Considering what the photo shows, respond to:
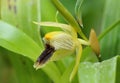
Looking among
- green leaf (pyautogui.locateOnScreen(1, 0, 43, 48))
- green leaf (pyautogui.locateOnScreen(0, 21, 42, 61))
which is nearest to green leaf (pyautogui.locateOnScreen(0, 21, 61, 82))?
green leaf (pyautogui.locateOnScreen(0, 21, 42, 61))

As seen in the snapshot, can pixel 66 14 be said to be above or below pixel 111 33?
above

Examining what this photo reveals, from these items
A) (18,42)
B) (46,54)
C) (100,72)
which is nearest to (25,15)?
(18,42)

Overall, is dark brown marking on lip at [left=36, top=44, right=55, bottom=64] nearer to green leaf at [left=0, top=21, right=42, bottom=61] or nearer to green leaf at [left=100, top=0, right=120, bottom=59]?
green leaf at [left=0, top=21, right=42, bottom=61]

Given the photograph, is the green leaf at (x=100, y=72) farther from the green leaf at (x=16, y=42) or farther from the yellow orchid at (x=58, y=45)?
the green leaf at (x=16, y=42)

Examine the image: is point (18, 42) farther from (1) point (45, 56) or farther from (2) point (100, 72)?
(2) point (100, 72)

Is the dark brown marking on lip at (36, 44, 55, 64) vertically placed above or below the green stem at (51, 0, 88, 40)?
below
